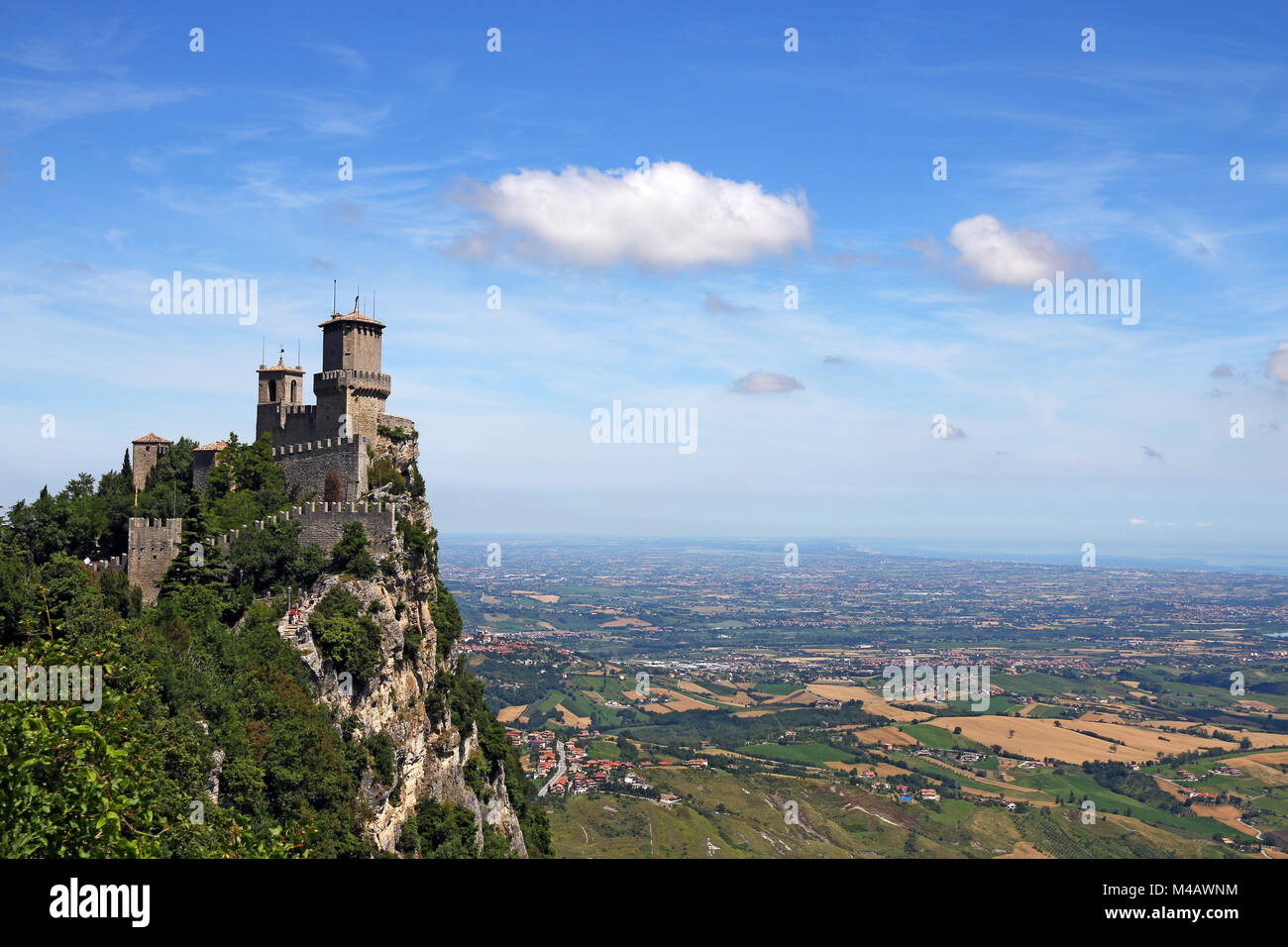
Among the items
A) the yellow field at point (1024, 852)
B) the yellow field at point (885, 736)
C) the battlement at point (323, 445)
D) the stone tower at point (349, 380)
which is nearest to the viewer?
the battlement at point (323, 445)

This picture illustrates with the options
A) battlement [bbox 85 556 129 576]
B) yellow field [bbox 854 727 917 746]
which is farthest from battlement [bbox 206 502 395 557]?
yellow field [bbox 854 727 917 746]

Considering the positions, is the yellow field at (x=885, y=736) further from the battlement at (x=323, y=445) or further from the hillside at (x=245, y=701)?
the battlement at (x=323, y=445)


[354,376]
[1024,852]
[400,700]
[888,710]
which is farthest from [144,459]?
[888,710]

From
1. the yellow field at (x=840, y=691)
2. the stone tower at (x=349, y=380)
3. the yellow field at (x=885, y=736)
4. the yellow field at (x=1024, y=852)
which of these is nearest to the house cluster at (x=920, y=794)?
the yellow field at (x=1024, y=852)
